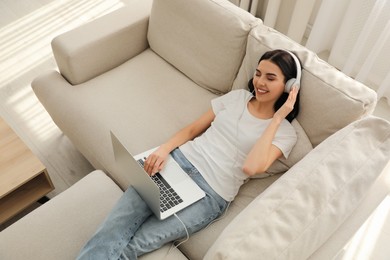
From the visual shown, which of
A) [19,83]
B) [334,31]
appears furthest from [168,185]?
[334,31]

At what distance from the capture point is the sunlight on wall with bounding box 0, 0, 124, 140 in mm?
2229

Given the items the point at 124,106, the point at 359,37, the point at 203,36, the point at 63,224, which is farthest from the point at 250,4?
the point at 63,224

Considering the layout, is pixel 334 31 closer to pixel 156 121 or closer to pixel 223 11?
pixel 223 11

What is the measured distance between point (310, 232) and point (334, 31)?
6.25 ft

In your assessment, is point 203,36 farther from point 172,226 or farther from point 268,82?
point 172,226

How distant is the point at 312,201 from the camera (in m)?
0.98

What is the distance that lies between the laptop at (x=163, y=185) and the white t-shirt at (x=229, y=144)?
0.25 feet

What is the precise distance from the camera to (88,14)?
2.92m

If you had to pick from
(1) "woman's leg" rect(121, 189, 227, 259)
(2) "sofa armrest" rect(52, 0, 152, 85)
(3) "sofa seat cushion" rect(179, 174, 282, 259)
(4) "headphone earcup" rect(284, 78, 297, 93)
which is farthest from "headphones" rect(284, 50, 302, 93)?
(2) "sofa armrest" rect(52, 0, 152, 85)

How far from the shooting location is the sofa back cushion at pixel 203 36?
1.59 meters

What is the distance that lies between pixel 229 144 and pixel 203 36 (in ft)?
1.88

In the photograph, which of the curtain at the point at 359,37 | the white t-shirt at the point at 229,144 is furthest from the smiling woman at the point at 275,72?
the curtain at the point at 359,37

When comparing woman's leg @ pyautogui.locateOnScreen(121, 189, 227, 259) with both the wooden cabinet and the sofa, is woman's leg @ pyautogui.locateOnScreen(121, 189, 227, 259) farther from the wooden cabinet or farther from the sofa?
the wooden cabinet

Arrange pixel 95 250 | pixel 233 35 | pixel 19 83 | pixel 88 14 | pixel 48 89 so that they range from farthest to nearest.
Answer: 1. pixel 88 14
2. pixel 19 83
3. pixel 48 89
4. pixel 233 35
5. pixel 95 250
